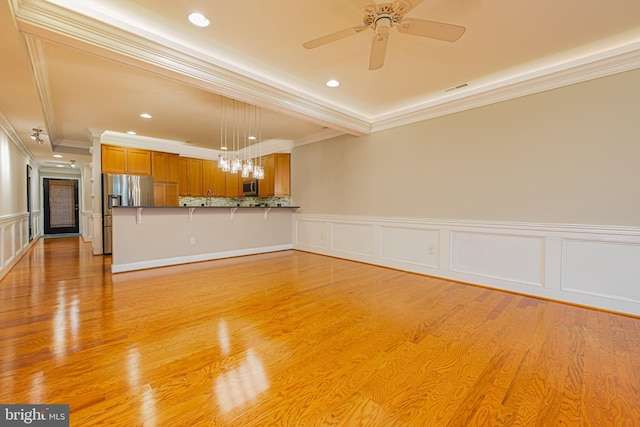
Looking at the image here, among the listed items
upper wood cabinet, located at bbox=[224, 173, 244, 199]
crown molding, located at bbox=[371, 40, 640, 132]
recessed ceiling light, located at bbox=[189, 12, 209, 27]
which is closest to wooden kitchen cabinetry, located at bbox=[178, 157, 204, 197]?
upper wood cabinet, located at bbox=[224, 173, 244, 199]

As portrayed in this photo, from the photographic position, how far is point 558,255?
10.2 ft

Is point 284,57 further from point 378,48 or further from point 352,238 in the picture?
point 352,238

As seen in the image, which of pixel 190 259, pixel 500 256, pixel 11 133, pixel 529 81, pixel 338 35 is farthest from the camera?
pixel 190 259

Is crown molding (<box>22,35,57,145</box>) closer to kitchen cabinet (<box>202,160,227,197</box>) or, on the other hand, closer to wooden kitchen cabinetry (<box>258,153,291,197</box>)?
kitchen cabinet (<box>202,160,227,197</box>)

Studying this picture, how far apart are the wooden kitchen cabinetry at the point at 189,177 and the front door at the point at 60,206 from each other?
→ 6801 millimetres

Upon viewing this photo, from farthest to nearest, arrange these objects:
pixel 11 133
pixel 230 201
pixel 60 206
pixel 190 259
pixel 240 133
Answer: pixel 60 206 < pixel 230 201 < pixel 240 133 < pixel 190 259 < pixel 11 133

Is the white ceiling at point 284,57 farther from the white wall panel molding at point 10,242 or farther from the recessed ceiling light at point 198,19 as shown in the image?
the white wall panel molding at point 10,242

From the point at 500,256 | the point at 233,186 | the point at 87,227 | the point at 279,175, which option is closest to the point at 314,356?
the point at 500,256

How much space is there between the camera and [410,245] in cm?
445

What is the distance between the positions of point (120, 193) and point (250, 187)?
8.82 ft

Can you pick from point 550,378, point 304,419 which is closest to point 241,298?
point 304,419

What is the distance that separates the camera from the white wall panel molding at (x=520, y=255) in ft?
9.18

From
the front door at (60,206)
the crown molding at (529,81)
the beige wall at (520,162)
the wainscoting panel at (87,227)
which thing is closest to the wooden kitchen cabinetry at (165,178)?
→ the wainscoting panel at (87,227)

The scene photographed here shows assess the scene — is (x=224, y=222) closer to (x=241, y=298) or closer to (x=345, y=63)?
(x=241, y=298)
